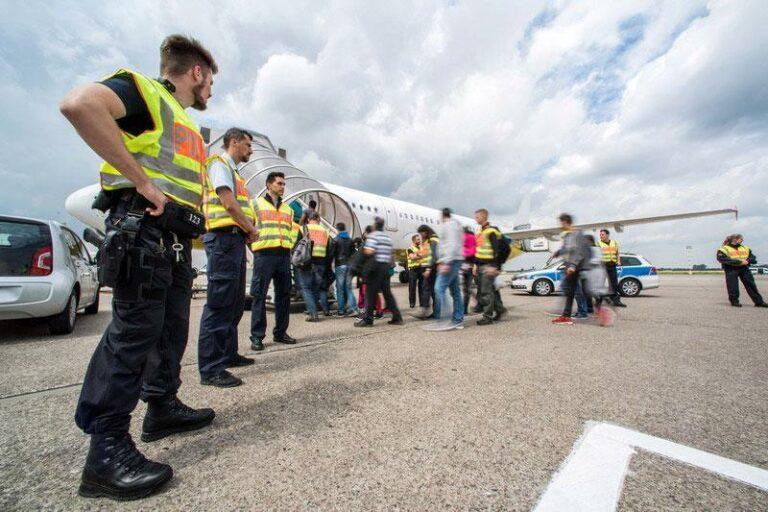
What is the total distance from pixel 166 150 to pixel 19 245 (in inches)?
154

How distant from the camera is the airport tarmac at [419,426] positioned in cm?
122

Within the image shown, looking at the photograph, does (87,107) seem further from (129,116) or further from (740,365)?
(740,365)

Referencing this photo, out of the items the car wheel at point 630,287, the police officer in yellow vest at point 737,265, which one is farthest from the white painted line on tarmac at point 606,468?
the car wheel at point 630,287

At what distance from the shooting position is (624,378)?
2.44 metres

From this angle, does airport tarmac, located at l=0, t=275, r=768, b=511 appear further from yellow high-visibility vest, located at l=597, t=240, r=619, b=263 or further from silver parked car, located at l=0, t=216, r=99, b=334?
yellow high-visibility vest, located at l=597, t=240, r=619, b=263

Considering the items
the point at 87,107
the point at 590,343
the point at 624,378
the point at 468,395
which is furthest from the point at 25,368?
the point at 590,343

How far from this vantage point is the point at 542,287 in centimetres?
1015

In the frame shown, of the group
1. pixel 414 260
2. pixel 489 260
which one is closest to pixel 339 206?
pixel 414 260

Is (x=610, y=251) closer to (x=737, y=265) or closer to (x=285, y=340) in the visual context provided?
(x=737, y=265)

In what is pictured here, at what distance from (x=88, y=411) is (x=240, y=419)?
748 mm

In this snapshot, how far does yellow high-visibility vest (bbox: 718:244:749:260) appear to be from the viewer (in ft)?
22.7

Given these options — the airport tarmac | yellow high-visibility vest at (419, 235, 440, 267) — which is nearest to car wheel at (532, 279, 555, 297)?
yellow high-visibility vest at (419, 235, 440, 267)

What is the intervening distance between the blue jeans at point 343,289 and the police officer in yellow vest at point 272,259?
229 centimetres

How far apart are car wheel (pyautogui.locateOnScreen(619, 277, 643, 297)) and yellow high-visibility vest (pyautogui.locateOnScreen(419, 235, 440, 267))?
7.77 meters
